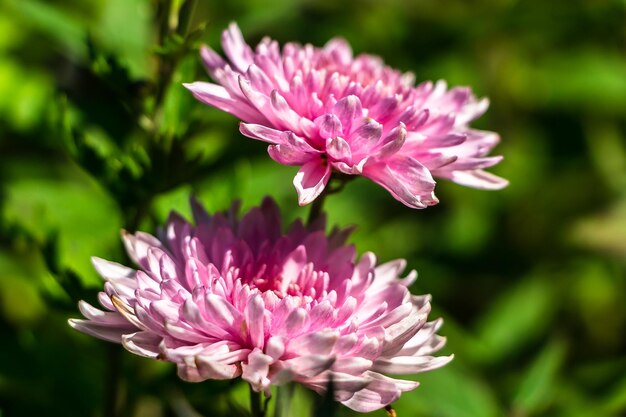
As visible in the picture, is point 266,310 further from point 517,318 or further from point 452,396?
point 517,318

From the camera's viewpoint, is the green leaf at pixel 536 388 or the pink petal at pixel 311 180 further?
the green leaf at pixel 536 388

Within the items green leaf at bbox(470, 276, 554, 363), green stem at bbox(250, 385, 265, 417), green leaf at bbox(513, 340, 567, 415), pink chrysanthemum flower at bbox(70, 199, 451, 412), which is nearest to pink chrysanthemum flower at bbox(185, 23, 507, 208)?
pink chrysanthemum flower at bbox(70, 199, 451, 412)

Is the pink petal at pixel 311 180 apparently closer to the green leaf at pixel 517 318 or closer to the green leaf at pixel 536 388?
the green leaf at pixel 536 388

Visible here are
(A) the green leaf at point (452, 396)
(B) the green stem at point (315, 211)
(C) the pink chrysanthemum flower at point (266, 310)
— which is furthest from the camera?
(A) the green leaf at point (452, 396)

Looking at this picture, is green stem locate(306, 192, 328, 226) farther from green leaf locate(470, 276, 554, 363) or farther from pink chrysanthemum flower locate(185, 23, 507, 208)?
green leaf locate(470, 276, 554, 363)

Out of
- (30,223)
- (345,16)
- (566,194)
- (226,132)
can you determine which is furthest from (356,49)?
(30,223)

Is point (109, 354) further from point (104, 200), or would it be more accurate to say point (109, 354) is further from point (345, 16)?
point (345, 16)

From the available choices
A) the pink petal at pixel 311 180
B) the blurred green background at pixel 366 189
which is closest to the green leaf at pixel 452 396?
the blurred green background at pixel 366 189
